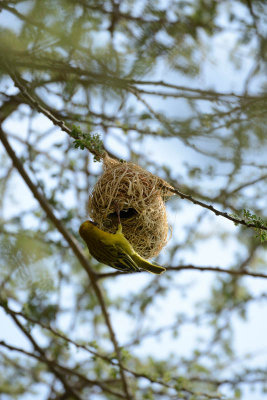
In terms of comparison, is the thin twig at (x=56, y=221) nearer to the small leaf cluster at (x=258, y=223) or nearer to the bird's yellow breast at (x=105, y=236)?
the bird's yellow breast at (x=105, y=236)

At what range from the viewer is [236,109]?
8.16 feet

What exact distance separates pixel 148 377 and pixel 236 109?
6.13ft

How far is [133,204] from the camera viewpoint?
2510 millimetres

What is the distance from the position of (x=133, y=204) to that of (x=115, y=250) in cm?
27

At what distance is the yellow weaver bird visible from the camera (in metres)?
2.51

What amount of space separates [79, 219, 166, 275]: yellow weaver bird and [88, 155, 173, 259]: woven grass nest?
0.31 feet

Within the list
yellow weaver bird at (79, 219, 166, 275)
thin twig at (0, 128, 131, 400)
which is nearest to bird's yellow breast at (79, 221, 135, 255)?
yellow weaver bird at (79, 219, 166, 275)

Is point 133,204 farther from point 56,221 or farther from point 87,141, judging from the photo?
point 56,221

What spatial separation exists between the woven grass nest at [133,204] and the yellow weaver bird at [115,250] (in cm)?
10

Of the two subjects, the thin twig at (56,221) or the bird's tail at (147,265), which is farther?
the thin twig at (56,221)

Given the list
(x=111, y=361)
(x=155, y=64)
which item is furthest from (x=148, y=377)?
(x=155, y=64)

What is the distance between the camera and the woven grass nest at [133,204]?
252 centimetres

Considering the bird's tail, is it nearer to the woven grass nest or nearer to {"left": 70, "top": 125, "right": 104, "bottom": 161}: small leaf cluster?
the woven grass nest

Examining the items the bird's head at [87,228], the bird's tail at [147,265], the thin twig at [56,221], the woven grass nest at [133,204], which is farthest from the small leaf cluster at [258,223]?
the thin twig at [56,221]
